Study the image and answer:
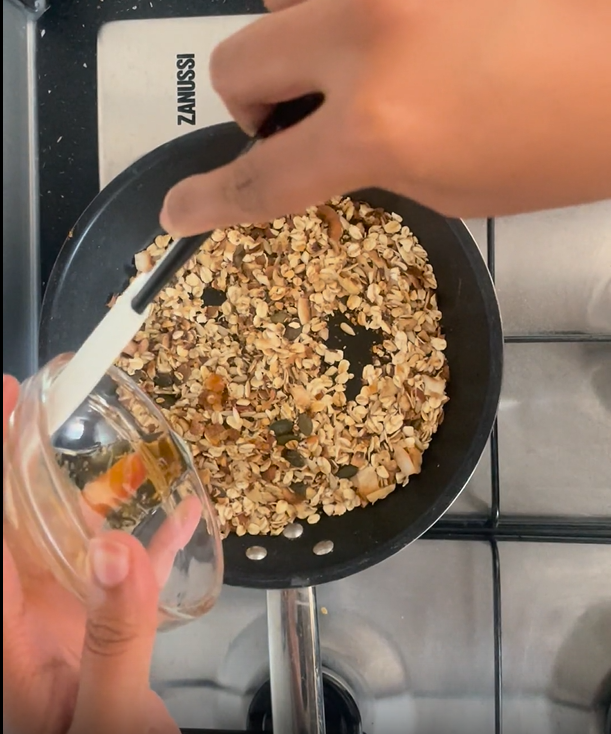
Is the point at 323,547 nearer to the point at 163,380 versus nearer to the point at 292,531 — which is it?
the point at 292,531

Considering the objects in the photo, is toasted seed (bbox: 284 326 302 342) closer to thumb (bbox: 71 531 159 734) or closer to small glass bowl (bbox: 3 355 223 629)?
small glass bowl (bbox: 3 355 223 629)

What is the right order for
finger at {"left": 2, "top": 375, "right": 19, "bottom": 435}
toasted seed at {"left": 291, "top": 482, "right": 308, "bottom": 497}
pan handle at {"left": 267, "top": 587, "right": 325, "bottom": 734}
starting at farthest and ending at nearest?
toasted seed at {"left": 291, "top": 482, "right": 308, "bottom": 497} → pan handle at {"left": 267, "top": 587, "right": 325, "bottom": 734} → finger at {"left": 2, "top": 375, "right": 19, "bottom": 435}

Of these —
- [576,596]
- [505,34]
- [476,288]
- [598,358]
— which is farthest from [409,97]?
[576,596]

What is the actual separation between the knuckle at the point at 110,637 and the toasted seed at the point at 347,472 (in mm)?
303

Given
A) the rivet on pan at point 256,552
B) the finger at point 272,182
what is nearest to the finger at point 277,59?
the finger at point 272,182

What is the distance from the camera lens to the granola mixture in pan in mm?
639

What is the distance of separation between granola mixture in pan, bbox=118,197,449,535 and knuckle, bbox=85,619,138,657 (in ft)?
0.84

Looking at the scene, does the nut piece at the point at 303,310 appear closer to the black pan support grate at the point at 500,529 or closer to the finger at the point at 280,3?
the black pan support grate at the point at 500,529

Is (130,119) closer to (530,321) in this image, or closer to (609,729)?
(530,321)

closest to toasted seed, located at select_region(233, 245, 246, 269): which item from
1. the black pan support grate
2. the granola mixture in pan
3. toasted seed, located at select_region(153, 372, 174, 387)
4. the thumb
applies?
the granola mixture in pan

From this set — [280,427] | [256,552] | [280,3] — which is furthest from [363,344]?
[280,3]

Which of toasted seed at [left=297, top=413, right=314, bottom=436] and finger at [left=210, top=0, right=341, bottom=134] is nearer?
finger at [left=210, top=0, right=341, bottom=134]

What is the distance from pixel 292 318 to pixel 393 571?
0.27m

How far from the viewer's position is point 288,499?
64 cm
